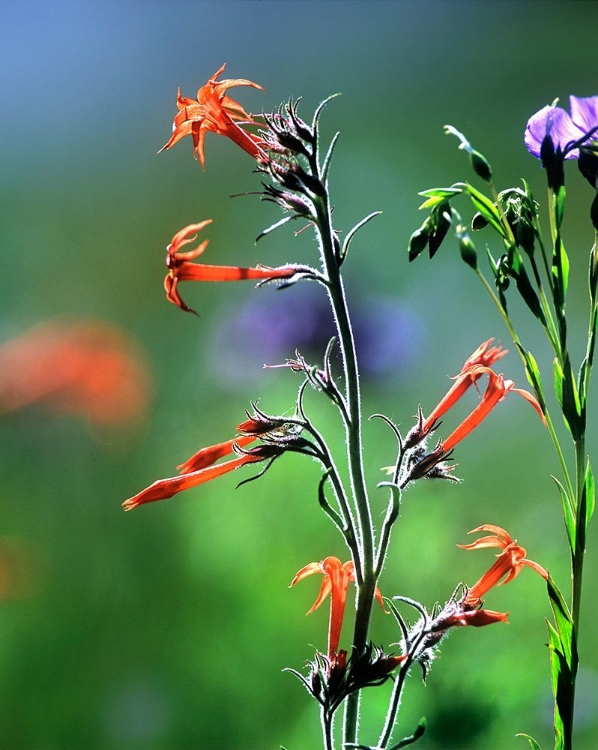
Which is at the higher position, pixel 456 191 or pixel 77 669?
pixel 456 191

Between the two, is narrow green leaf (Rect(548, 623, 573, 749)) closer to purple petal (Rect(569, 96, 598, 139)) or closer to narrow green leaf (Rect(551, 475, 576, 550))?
narrow green leaf (Rect(551, 475, 576, 550))

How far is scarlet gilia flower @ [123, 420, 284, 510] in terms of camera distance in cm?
37

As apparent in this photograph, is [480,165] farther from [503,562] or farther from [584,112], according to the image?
[503,562]

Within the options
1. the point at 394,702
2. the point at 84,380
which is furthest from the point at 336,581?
the point at 84,380

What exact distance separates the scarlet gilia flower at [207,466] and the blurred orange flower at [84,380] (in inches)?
21.3

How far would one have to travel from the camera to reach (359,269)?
3.79 ft

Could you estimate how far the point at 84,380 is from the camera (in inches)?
36.0

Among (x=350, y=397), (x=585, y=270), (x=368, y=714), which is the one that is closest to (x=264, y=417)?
(x=350, y=397)

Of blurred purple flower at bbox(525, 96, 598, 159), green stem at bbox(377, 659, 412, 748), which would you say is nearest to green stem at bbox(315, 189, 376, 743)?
green stem at bbox(377, 659, 412, 748)

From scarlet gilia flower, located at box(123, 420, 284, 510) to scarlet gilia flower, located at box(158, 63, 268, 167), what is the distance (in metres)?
0.14

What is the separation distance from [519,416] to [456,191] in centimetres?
86

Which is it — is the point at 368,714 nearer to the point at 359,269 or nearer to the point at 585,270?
the point at 359,269

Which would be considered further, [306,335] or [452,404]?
[306,335]

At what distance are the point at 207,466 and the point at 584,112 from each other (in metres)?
0.26
